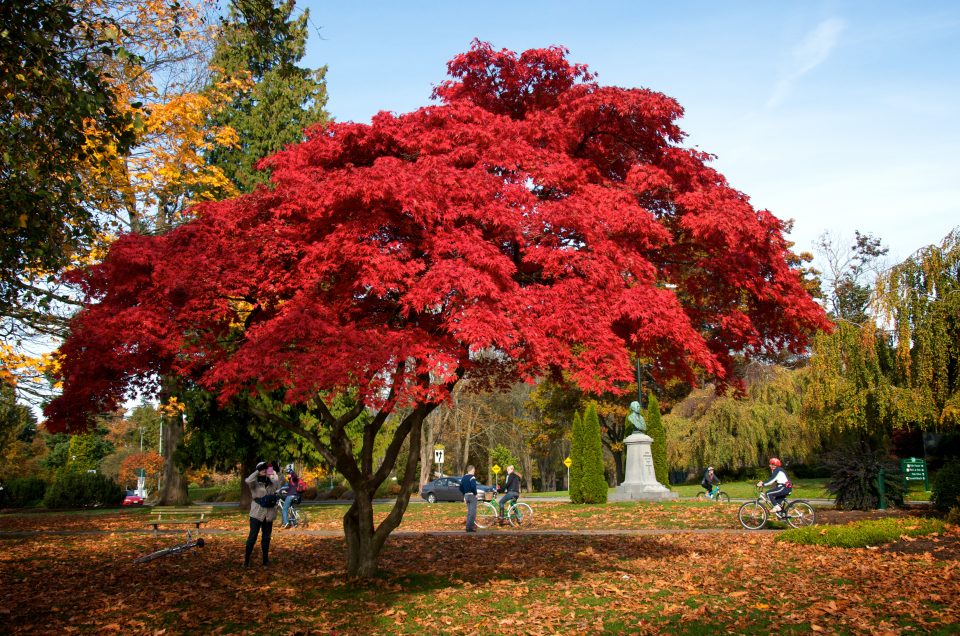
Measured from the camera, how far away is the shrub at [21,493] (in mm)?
39625

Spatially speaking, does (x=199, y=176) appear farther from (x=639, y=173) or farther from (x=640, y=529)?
(x=640, y=529)

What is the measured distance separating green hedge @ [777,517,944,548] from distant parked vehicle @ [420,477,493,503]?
22.9 meters

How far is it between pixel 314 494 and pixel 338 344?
3402 cm

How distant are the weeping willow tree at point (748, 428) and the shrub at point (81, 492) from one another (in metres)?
29.5

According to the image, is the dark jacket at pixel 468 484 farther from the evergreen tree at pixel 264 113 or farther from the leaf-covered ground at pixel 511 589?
the evergreen tree at pixel 264 113

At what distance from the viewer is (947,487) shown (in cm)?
1408

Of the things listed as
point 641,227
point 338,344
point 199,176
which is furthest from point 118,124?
point 199,176

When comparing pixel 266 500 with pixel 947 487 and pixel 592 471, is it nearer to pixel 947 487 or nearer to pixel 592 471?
pixel 947 487

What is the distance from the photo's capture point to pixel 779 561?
10789mm

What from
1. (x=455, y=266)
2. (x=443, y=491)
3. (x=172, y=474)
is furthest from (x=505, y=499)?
(x=443, y=491)

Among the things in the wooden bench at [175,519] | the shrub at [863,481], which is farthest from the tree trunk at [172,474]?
the shrub at [863,481]

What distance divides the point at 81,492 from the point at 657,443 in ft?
93.4

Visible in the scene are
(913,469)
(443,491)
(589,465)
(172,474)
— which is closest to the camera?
(913,469)

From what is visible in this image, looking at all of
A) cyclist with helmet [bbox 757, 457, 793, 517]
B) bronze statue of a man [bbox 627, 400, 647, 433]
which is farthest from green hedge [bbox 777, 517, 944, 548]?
bronze statue of a man [bbox 627, 400, 647, 433]
